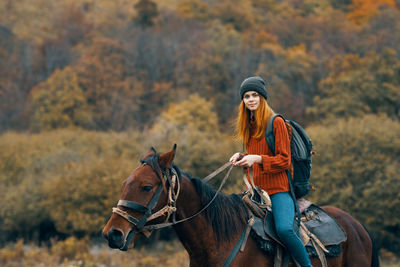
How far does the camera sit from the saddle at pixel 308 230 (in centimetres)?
463

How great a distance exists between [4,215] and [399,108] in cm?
2751

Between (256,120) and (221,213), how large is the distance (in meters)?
1.03

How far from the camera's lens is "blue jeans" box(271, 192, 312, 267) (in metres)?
4.53

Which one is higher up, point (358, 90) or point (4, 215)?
point (358, 90)

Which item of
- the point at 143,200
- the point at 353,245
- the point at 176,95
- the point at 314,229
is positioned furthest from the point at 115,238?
the point at 176,95

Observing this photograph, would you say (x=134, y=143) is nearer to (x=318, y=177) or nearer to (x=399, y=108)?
(x=318, y=177)

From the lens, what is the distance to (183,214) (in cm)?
446

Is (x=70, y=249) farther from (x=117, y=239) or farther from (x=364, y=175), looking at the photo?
(x=117, y=239)

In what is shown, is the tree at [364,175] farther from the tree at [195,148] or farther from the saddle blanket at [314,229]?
the saddle blanket at [314,229]

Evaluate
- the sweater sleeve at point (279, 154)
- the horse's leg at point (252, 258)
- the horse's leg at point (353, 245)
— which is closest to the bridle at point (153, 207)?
the horse's leg at point (252, 258)

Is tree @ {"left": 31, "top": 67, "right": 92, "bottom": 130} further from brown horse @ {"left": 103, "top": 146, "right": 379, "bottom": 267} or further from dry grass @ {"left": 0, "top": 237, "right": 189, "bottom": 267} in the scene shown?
brown horse @ {"left": 103, "top": 146, "right": 379, "bottom": 267}

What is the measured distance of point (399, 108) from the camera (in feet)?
111

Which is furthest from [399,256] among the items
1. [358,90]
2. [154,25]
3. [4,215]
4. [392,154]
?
[154,25]

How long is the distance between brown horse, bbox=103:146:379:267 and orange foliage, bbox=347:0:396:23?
5582 centimetres
